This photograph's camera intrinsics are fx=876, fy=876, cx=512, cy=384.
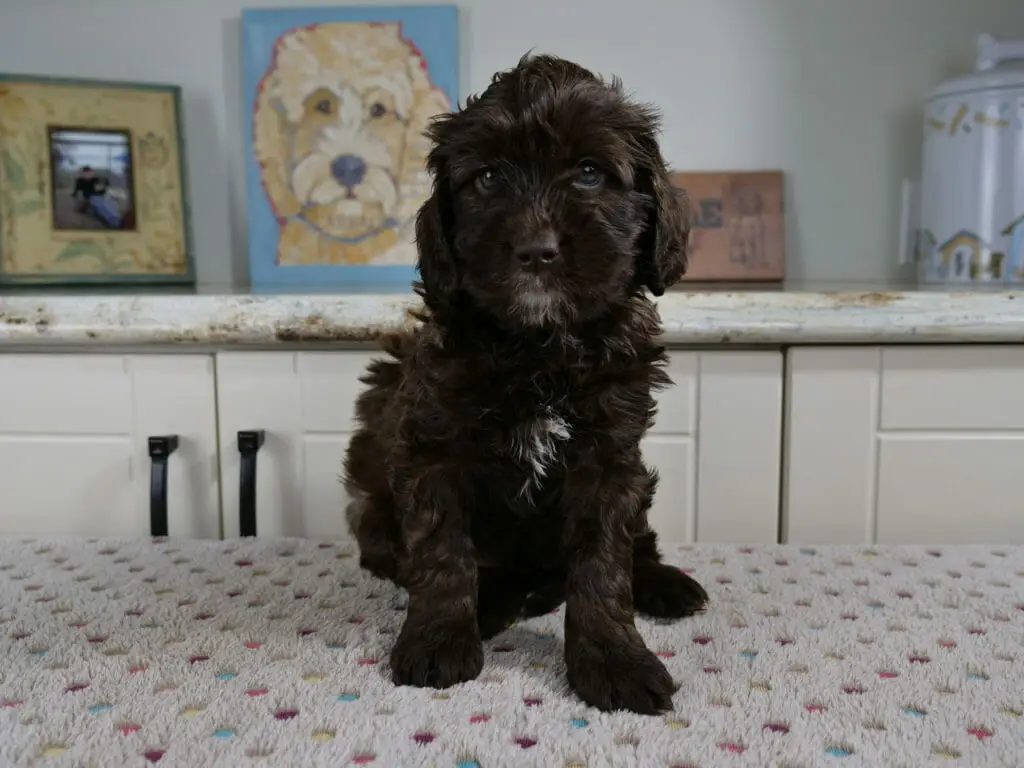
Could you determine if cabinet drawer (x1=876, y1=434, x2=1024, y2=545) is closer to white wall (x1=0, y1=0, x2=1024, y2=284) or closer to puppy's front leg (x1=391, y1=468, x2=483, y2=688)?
white wall (x1=0, y1=0, x2=1024, y2=284)

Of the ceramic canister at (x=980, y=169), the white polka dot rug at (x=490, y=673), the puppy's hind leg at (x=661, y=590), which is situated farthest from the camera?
the ceramic canister at (x=980, y=169)

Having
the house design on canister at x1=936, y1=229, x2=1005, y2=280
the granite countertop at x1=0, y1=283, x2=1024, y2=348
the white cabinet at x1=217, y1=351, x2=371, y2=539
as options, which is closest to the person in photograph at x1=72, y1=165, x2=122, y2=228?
the granite countertop at x1=0, y1=283, x2=1024, y2=348

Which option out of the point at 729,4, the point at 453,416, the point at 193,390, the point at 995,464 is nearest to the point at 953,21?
the point at 729,4

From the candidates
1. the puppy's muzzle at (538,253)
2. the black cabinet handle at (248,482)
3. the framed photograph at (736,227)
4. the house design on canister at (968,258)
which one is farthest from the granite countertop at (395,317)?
the puppy's muzzle at (538,253)

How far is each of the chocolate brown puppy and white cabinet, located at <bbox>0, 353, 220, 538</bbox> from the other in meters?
0.63

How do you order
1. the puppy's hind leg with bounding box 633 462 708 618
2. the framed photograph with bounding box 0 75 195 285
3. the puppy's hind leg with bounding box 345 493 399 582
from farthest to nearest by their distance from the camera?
1. the framed photograph with bounding box 0 75 195 285
2. the puppy's hind leg with bounding box 345 493 399 582
3. the puppy's hind leg with bounding box 633 462 708 618

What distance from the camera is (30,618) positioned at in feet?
3.17

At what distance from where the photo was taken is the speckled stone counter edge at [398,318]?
4.42 ft

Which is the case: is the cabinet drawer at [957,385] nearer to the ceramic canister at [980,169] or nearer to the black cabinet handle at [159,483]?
the ceramic canister at [980,169]

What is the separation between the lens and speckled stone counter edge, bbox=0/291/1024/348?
4.42 feet

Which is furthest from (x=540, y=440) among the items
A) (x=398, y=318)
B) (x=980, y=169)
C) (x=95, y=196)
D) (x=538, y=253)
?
(x=95, y=196)

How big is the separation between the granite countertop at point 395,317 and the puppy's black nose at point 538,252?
1.94ft

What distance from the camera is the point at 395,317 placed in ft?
4.57

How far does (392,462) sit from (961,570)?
745mm
